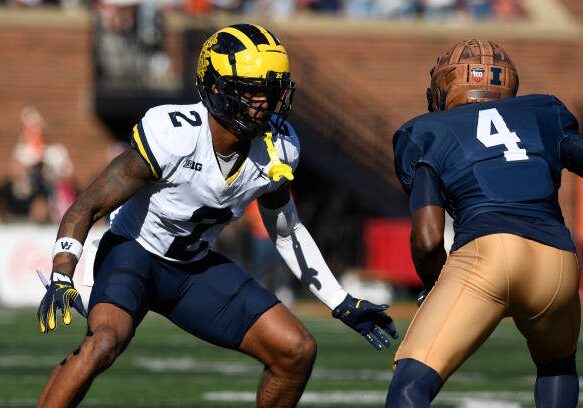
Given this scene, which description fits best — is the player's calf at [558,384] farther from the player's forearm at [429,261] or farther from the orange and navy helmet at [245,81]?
the orange and navy helmet at [245,81]

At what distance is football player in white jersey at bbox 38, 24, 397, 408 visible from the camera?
16.4 feet

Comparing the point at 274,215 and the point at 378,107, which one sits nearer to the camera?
the point at 274,215

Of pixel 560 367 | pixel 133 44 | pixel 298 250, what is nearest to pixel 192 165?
pixel 298 250

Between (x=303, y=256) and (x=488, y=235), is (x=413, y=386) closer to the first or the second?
(x=488, y=235)

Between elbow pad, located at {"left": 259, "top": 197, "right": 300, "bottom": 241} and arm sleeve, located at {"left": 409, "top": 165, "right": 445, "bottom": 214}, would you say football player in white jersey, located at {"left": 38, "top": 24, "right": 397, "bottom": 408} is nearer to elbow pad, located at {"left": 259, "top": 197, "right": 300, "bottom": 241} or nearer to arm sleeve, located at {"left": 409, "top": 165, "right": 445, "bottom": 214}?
elbow pad, located at {"left": 259, "top": 197, "right": 300, "bottom": 241}

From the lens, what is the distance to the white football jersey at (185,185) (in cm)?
504

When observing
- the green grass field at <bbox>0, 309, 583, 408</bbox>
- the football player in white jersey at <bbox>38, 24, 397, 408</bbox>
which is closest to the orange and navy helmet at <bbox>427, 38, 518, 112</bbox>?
the football player in white jersey at <bbox>38, 24, 397, 408</bbox>

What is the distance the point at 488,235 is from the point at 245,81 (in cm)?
122

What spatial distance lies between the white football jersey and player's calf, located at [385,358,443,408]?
1.22m

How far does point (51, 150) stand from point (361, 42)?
4331 mm

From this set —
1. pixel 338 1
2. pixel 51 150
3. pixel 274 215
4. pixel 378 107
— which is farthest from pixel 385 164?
pixel 274 215

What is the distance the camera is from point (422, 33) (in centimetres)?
1866

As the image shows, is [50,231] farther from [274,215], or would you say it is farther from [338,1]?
[274,215]

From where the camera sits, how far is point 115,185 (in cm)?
495
